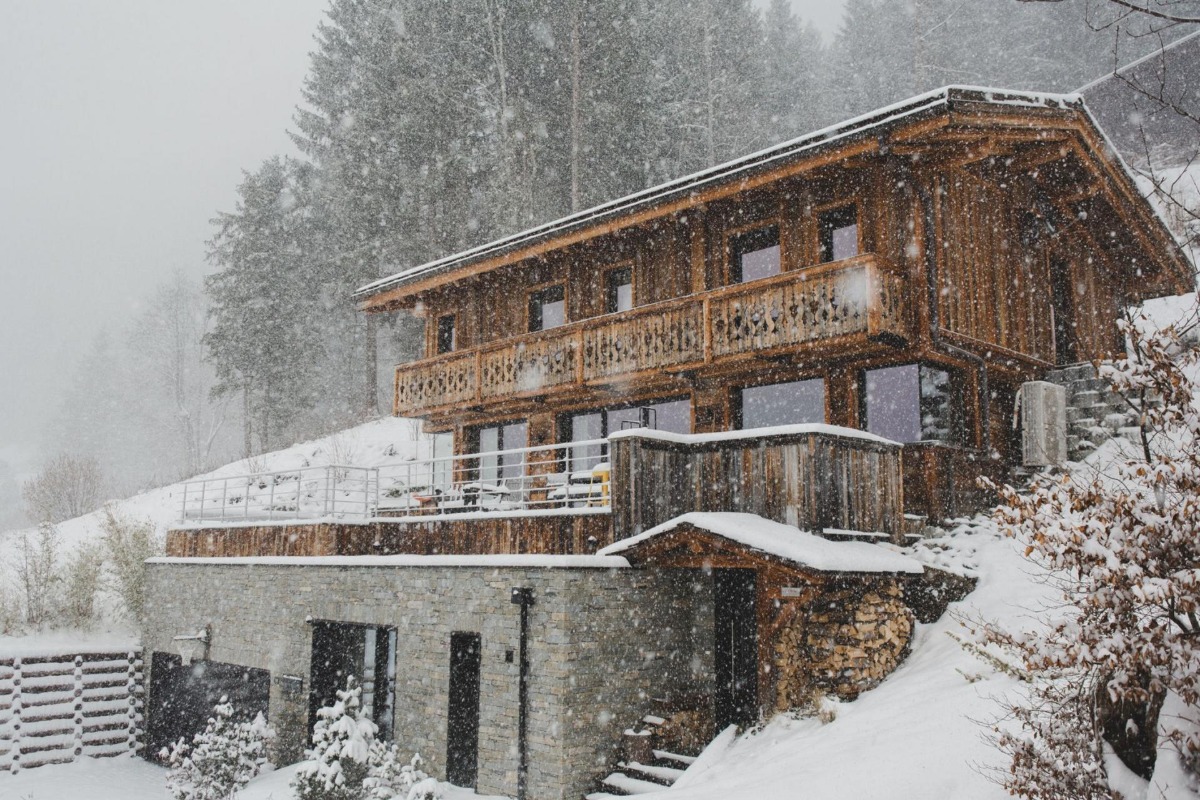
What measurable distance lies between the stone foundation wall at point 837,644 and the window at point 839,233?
20.7 ft

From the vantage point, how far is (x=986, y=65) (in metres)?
43.4

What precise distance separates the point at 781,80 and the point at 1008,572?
114ft

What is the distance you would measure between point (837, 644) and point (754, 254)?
812cm

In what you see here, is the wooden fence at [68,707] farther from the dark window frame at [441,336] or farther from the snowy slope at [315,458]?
the snowy slope at [315,458]

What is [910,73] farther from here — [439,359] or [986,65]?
[439,359]

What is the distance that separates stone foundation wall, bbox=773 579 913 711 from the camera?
1098 centimetres

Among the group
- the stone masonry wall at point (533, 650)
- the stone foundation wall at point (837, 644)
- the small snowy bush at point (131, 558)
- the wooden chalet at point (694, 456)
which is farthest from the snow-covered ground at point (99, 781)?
the stone foundation wall at point (837, 644)

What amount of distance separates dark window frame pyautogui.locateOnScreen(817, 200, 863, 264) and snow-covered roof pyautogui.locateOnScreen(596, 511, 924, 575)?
5.63 m

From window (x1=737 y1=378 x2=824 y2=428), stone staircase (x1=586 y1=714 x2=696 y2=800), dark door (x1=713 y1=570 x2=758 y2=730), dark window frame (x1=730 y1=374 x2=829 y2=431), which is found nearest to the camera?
stone staircase (x1=586 y1=714 x2=696 y2=800)

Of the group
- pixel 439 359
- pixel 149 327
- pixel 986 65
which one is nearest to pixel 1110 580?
pixel 439 359

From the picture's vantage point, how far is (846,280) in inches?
553

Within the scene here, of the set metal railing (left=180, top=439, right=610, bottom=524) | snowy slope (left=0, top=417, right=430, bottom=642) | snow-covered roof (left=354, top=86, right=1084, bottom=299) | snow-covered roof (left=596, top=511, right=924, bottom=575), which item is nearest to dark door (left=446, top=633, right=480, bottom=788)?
metal railing (left=180, top=439, right=610, bottom=524)

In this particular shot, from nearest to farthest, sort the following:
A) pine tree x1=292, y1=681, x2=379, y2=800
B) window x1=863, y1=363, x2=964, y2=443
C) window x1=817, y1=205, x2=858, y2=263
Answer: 1. pine tree x1=292, y1=681, x2=379, y2=800
2. window x1=863, y1=363, x2=964, y2=443
3. window x1=817, y1=205, x2=858, y2=263

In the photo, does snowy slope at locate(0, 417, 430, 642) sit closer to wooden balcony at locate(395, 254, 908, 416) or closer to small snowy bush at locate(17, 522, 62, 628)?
small snowy bush at locate(17, 522, 62, 628)
